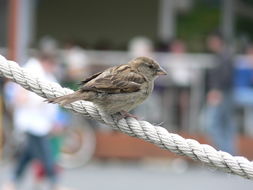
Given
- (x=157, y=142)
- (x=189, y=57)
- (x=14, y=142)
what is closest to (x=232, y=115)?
(x=189, y=57)

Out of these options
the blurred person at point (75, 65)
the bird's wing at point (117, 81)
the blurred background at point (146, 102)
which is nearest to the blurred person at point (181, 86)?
the blurred background at point (146, 102)

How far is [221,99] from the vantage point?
1442 centimetres

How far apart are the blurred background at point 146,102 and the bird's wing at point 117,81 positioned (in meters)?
5.75

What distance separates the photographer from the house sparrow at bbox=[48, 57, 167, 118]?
4.70 metres

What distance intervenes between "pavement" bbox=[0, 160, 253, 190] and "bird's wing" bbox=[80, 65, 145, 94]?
Answer: 748cm

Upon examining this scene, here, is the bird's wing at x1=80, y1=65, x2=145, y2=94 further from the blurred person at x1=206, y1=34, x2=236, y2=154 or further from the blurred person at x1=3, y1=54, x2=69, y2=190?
the blurred person at x1=206, y1=34, x2=236, y2=154

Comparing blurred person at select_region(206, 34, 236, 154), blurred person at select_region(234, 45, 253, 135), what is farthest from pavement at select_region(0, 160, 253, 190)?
blurred person at select_region(234, 45, 253, 135)

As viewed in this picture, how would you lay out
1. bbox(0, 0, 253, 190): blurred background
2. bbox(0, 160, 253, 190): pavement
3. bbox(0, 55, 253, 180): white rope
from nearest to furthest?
bbox(0, 55, 253, 180): white rope < bbox(0, 0, 253, 190): blurred background < bbox(0, 160, 253, 190): pavement

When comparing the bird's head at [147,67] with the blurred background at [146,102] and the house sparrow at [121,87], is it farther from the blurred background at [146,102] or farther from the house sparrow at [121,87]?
the blurred background at [146,102]

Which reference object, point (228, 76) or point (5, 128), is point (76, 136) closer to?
point (5, 128)

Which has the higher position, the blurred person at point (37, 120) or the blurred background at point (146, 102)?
the blurred person at point (37, 120)

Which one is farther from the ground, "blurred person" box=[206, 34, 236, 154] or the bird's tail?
the bird's tail

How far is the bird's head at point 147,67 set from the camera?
5.35 meters

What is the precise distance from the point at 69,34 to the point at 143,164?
16.6 ft
